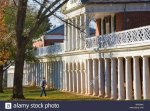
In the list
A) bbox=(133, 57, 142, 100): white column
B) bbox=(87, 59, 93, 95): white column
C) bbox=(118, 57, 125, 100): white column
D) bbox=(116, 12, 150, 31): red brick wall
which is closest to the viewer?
bbox=(133, 57, 142, 100): white column

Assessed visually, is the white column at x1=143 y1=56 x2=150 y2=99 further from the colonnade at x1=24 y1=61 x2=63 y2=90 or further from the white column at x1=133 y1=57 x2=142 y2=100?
the colonnade at x1=24 y1=61 x2=63 y2=90

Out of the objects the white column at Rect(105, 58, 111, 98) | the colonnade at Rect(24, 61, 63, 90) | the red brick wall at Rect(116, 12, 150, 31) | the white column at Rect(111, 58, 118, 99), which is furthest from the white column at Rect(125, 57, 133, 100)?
the colonnade at Rect(24, 61, 63, 90)

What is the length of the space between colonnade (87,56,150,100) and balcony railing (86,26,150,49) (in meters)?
1.24

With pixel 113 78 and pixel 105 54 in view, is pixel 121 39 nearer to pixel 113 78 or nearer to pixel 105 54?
pixel 113 78

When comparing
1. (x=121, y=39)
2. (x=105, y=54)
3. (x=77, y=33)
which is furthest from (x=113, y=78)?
(x=77, y=33)

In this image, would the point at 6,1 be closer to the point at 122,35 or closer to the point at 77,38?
the point at 77,38

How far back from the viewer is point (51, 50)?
7100 cm

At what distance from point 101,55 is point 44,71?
97.8ft

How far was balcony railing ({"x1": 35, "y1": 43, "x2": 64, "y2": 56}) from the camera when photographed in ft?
215

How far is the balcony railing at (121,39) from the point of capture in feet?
120

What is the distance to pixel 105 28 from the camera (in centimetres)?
5775

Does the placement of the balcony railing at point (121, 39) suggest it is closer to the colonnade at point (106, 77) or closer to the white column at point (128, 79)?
the colonnade at point (106, 77)

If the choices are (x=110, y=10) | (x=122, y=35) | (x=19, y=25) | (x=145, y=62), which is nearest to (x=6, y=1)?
(x=110, y=10)

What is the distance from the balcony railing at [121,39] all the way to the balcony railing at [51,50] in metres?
13.8
